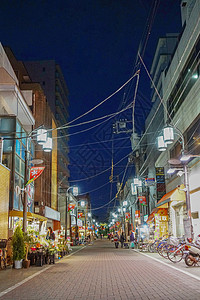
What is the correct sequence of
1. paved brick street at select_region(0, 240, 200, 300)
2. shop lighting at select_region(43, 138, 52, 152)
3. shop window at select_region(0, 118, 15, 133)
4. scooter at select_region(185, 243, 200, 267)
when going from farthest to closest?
shop window at select_region(0, 118, 15, 133)
shop lighting at select_region(43, 138, 52, 152)
scooter at select_region(185, 243, 200, 267)
paved brick street at select_region(0, 240, 200, 300)

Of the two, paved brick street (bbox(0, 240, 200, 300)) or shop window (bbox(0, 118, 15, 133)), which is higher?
shop window (bbox(0, 118, 15, 133))

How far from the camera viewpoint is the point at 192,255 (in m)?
15.0

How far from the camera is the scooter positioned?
48.5 ft

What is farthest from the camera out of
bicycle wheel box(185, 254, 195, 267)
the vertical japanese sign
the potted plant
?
the vertical japanese sign

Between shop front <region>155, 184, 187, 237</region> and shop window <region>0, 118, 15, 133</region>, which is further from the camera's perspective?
shop front <region>155, 184, 187, 237</region>

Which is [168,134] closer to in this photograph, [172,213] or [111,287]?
[172,213]

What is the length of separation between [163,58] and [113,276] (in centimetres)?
3643

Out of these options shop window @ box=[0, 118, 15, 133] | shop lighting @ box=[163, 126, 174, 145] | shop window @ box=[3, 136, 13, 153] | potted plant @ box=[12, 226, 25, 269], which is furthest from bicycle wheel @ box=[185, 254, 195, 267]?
shop window @ box=[0, 118, 15, 133]

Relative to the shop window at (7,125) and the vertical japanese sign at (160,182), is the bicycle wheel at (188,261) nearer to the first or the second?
the shop window at (7,125)

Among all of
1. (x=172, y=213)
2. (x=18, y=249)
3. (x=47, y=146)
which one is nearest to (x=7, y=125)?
(x=47, y=146)

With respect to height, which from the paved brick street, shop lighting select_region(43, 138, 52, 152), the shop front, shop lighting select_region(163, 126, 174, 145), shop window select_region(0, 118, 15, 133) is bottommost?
the paved brick street

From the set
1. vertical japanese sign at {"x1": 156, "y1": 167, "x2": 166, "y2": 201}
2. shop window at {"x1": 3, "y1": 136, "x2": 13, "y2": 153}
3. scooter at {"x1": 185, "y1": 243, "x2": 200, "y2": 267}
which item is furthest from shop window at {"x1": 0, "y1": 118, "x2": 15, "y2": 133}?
scooter at {"x1": 185, "y1": 243, "x2": 200, "y2": 267}

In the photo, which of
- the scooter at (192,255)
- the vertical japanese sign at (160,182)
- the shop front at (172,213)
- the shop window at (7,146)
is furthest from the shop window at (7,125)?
the scooter at (192,255)

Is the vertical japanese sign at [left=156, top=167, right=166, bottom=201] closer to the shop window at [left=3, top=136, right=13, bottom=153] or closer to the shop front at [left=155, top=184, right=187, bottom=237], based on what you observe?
the shop front at [left=155, top=184, right=187, bottom=237]
